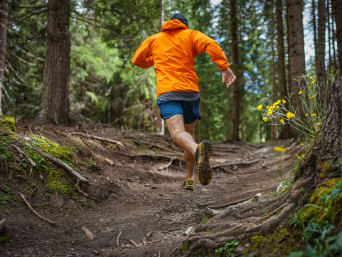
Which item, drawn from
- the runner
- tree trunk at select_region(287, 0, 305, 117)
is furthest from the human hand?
tree trunk at select_region(287, 0, 305, 117)

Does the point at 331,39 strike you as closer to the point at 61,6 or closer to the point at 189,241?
the point at 61,6

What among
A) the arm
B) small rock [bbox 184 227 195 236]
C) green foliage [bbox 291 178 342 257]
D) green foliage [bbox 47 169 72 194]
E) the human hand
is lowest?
small rock [bbox 184 227 195 236]

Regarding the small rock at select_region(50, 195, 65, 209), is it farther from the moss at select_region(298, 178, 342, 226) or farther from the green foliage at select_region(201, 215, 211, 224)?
the moss at select_region(298, 178, 342, 226)

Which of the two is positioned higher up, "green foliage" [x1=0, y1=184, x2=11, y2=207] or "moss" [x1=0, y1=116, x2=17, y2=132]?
"moss" [x1=0, y1=116, x2=17, y2=132]

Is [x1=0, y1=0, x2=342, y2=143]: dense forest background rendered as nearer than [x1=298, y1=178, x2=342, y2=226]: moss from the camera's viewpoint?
No

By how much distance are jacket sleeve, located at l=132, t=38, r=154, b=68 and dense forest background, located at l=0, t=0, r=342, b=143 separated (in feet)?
7.19

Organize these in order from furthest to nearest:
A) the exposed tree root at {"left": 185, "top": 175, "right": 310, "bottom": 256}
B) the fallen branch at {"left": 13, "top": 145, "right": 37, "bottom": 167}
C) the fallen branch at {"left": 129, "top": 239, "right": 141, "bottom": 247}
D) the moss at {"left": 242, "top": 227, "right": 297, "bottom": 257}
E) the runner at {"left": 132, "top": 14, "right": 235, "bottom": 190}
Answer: the fallen branch at {"left": 13, "top": 145, "right": 37, "bottom": 167} < the runner at {"left": 132, "top": 14, "right": 235, "bottom": 190} < the fallen branch at {"left": 129, "top": 239, "right": 141, "bottom": 247} < the exposed tree root at {"left": 185, "top": 175, "right": 310, "bottom": 256} < the moss at {"left": 242, "top": 227, "right": 297, "bottom": 257}

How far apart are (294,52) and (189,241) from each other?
684 cm

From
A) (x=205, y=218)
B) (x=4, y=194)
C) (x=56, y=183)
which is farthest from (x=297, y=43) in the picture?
(x=4, y=194)

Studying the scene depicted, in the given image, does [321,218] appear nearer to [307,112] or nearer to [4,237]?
[307,112]

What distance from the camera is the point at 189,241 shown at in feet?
8.63

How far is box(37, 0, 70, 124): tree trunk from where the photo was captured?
7.19 meters

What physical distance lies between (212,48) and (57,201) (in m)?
3.11

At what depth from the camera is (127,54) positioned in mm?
13688
